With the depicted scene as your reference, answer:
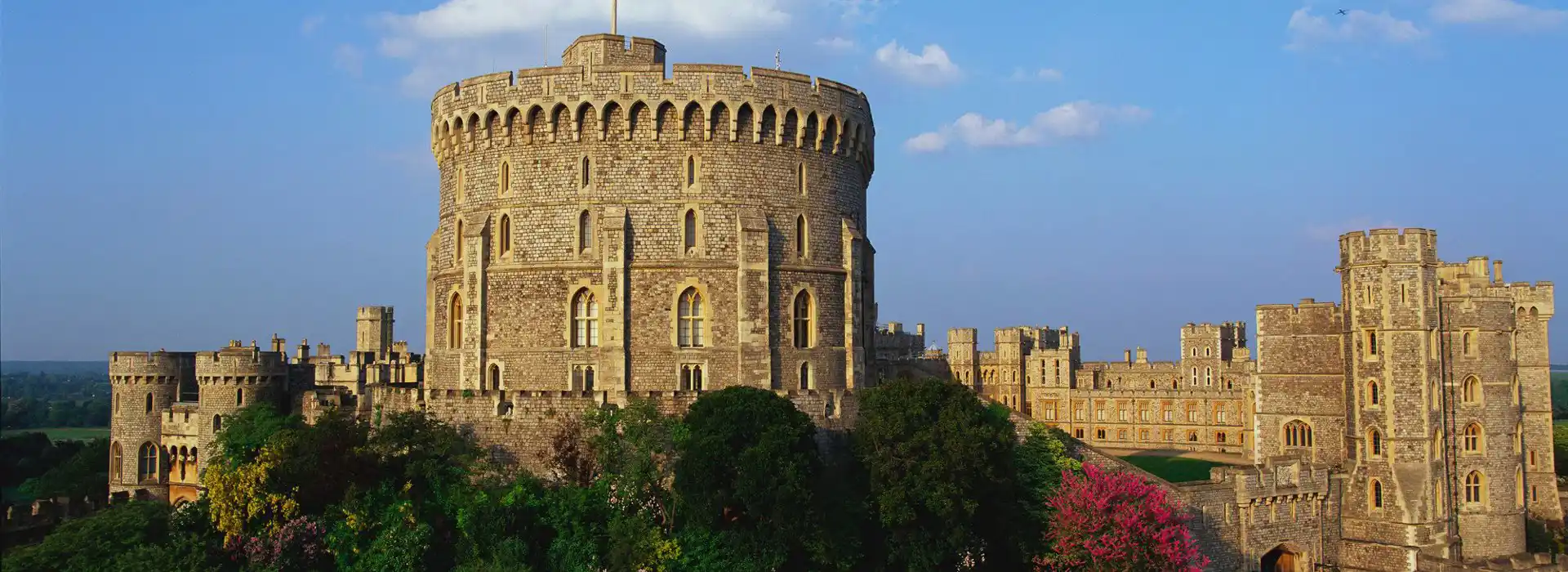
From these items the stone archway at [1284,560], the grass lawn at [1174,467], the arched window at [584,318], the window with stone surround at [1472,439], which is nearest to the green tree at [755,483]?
the arched window at [584,318]

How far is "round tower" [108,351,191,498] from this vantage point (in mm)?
51531

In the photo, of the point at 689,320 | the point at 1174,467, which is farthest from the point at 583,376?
the point at 1174,467

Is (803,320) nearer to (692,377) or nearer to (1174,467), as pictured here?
(692,377)

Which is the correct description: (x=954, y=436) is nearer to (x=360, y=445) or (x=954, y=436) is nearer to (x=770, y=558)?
(x=770, y=558)

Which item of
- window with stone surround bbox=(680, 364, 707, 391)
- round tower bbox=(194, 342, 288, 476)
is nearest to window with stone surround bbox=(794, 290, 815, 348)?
window with stone surround bbox=(680, 364, 707, 391)

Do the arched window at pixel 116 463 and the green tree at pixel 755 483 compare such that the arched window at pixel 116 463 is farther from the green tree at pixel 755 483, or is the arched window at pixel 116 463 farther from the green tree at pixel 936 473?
the green tree at pixel 936 473

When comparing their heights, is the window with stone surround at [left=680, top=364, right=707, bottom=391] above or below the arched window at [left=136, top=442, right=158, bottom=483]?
above

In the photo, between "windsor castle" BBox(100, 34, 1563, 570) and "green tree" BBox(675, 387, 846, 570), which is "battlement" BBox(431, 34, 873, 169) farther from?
"green tree" BBox(675, 387, 846, 570)

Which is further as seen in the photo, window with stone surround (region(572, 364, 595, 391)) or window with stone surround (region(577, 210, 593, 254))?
window with stone surround (region(577, 210, 593, 254))

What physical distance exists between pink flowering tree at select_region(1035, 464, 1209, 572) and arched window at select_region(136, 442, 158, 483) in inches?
1474

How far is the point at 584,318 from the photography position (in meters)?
41.2

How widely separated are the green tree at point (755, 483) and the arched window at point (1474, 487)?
85.6 ft

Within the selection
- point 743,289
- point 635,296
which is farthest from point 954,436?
point 635,296

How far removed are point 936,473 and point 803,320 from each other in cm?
1048
